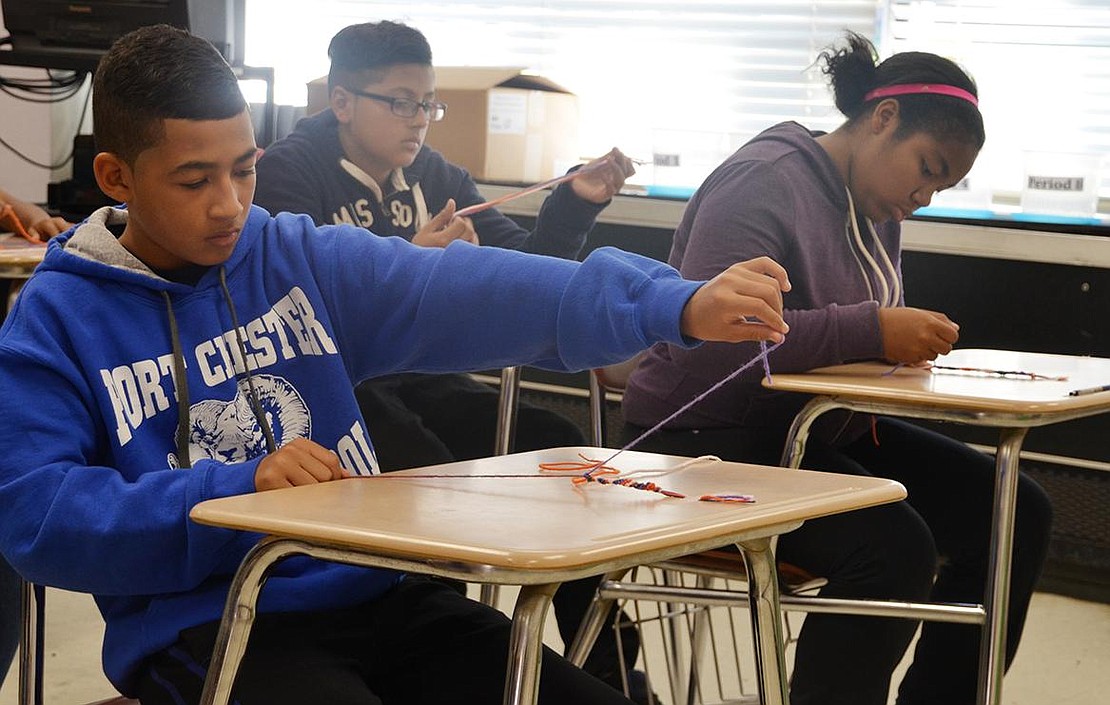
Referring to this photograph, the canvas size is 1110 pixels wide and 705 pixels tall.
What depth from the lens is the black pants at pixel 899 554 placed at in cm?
173

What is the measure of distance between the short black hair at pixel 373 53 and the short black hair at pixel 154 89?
1.16 m

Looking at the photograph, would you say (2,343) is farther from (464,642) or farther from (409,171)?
(409,171)

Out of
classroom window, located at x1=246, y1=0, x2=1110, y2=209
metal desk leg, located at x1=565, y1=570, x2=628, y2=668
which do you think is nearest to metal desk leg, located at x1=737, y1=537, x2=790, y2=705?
metal desk leg, located at x1=565, y1=570, x2=628, y2=668

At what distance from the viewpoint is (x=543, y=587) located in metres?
0.93

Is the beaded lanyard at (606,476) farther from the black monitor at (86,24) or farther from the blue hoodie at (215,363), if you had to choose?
the black monitor at (86,24)

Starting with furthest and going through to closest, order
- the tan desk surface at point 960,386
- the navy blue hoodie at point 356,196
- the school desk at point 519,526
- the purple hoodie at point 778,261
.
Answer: the navy blue hoodie at point 356,196 → the purple hoodie at point 778,261 → the tan desk surface at point 960,386 → the school desk at point 519,526

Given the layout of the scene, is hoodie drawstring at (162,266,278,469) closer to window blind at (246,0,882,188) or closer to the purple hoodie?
the purple hoodie

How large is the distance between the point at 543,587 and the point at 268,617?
38cm

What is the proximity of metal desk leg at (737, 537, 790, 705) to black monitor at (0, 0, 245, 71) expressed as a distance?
2211mm

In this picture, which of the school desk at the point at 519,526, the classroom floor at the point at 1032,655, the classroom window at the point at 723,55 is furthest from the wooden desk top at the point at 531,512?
the classroom window at the point at 723,55

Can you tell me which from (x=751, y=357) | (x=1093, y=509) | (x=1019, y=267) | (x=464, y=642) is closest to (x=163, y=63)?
(x=464, y=642)

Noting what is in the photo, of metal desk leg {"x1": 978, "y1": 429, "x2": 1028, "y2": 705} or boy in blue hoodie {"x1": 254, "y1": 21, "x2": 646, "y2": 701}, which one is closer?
metal desk leg {"x1": 978, "y1": 429, "x2": 1028, "y2": 705}

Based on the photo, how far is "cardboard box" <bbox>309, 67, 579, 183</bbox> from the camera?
345cm

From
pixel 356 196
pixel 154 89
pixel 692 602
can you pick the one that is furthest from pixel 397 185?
pixel 154 89
